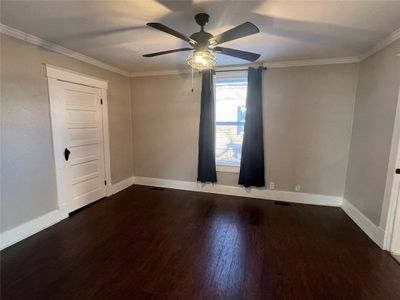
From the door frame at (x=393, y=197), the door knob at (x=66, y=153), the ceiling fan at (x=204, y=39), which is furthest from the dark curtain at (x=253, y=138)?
the door knob at (x=66, y=153)

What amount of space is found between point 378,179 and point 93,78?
174 inches

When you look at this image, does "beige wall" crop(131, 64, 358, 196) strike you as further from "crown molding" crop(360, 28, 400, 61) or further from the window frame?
"crown molding" crop(360, 28, 400, 61)

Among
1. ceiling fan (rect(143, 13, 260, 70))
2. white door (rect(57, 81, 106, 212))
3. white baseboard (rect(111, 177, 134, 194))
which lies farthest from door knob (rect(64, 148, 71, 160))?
ceiling fan (rect(143, 13, 260, 70))

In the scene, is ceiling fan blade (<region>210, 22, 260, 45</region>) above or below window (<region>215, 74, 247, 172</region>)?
above

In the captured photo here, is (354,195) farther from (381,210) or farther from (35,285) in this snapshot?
(35,285)

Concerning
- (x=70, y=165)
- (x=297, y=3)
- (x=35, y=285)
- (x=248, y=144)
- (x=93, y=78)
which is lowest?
(x=35, y=285)

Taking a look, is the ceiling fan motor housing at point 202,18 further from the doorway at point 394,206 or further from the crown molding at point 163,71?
the doorway at point 394,206

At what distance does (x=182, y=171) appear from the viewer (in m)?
4.31

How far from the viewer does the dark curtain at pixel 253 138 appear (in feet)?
11.7

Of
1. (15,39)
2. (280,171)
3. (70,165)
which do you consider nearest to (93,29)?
(15,39)

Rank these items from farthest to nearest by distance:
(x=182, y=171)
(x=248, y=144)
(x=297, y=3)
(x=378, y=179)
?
1. (x=182, y=171)
2. (x=248, y=144)
3. (x=378, y=179)
4. (x=297, y=3)

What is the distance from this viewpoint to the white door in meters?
3.06

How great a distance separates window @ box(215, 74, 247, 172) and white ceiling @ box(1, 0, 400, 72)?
1.03 meters

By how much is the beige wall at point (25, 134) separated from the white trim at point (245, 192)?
1.99m
